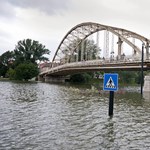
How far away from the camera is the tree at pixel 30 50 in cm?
11915

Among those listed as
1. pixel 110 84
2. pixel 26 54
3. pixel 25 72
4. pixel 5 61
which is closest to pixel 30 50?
pixel 26 54

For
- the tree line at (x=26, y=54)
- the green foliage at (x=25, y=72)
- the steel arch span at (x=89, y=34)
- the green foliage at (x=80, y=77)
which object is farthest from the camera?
the tree line at (x=26, y=54)

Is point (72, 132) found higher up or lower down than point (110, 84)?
lower down

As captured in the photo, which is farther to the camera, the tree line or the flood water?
the tree line

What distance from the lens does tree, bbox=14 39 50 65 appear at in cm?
11915

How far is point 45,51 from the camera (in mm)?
121625

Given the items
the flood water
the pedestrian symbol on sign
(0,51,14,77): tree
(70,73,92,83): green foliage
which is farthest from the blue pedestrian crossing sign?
(0,51,14,77): tree

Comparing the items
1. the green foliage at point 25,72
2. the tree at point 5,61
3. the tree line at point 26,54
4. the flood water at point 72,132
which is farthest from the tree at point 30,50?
the flood water at point 72,132

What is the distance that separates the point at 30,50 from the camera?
120 m

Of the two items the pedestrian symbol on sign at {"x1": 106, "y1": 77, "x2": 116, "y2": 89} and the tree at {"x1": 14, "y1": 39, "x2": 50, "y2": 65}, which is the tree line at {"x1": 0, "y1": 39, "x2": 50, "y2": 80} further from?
the pedestrian symbol on sign at {"x1": 106, "y1": 77, "x2": 116, "y2": 89}

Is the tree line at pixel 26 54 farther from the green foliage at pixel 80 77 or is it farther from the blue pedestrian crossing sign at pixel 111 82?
the blue pedestrian crossing sign at pixel 111 82

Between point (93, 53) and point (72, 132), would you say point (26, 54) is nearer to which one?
point (93, 53)

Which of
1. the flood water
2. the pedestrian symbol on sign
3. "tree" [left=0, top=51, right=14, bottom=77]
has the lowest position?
the flood water

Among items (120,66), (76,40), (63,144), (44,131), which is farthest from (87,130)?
(76,40)
